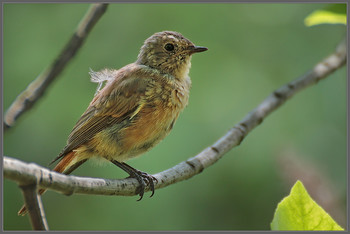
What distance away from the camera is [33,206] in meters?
1.83

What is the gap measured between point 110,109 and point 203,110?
2.28 m

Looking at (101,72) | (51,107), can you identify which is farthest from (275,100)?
(51,107)

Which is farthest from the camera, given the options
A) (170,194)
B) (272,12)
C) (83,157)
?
(272,12)

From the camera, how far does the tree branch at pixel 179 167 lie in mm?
1832

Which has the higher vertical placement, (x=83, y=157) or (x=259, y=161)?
(x=83, y=157)

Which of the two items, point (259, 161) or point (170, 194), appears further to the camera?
point (259, 161)

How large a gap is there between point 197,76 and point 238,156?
119cm

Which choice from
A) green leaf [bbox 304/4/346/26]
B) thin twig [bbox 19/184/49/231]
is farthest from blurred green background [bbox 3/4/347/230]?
thin twig [bbox 19/184/49/231]

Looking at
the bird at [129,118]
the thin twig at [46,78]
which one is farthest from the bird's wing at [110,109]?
the thin twig at [46,78]

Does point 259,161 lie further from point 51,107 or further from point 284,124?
point 51,107

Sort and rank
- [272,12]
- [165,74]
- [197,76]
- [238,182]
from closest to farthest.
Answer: [165,74] < [238,182] < [197,76] < [272,12]

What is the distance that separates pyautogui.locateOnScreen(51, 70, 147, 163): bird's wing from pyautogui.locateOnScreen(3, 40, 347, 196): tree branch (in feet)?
2.11

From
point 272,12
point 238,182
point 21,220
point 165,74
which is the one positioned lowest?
point 238,182

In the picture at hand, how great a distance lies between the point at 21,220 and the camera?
5336mm
